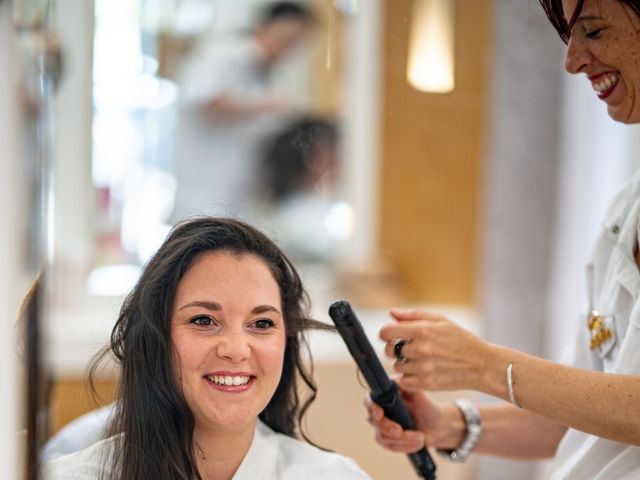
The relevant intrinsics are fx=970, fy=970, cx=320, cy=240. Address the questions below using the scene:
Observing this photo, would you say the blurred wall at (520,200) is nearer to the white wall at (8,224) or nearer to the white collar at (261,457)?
the white collar at (261,457)

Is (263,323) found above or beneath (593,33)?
beneath

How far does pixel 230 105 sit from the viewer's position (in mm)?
2438

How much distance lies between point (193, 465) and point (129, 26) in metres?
0.94

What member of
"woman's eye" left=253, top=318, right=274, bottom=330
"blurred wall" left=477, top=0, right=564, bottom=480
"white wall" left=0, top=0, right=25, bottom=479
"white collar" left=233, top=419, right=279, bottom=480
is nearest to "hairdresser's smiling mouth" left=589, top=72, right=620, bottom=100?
"woman's eye" left=253, top=318, right=274, bottom=330

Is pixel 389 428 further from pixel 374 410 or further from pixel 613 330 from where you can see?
pixel 613 330

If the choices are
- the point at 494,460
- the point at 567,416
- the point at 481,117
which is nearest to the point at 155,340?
the point at 567,416

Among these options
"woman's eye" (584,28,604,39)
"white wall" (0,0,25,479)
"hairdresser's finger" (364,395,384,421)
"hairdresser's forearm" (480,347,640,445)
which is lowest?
"hairdresser's finger" (364,395,384,421)

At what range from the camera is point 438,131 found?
166 cm

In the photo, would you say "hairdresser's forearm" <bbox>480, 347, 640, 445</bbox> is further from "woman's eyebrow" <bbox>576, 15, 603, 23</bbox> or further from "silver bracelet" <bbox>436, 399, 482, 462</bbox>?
"woman's eyebrow" <bbox>576, 15, 603, 23</bbox>

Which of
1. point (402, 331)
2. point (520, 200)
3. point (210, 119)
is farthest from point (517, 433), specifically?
point (520, 200)

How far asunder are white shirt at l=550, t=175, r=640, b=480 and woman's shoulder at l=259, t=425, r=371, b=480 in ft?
0.91

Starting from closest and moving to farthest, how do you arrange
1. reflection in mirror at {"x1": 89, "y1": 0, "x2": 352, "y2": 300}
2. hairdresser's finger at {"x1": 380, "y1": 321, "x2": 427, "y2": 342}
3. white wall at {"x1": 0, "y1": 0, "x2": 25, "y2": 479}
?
white wall at {"x1": 0, "y1": 0, "x2": 25, "y2": 479}, hairdresser's finger at {"x1": 380, "y1": 321, "x2": 427, "y2": 342}, reflection in mirror at {"x1": 89, "y1": 0, "x2": 352, "y2": 300}

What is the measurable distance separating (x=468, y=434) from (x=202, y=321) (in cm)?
47

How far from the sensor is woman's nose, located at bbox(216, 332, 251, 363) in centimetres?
111
